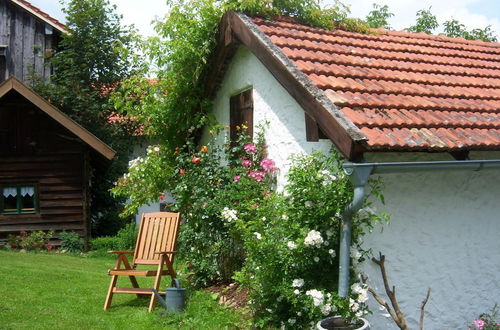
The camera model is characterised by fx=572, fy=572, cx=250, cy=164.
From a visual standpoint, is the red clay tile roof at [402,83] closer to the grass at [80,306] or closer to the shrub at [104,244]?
the grass at [80,306]

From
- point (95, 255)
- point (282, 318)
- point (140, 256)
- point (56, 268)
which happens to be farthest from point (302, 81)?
point (95, 255)

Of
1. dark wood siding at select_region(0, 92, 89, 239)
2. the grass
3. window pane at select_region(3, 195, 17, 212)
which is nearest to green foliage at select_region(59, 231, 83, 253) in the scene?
dark wood siding at select_region(0, 92, 89, 239)

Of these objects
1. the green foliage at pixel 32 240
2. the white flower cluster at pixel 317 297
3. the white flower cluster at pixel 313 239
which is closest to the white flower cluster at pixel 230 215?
the white flower cluster at pixel 313 239

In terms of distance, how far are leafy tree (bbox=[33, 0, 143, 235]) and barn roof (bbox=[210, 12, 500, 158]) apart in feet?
27.3

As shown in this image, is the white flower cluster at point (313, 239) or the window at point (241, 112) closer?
the white flower cluster at point (313, 239)

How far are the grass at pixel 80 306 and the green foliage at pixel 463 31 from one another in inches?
592

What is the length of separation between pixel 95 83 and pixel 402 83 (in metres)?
11.8

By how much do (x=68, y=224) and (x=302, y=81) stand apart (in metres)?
9.68

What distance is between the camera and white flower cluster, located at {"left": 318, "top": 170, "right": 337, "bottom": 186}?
5242 millimetres

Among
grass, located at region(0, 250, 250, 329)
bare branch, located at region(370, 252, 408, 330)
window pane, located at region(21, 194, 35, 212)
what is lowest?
grass, located at region(0, 250, 250, 329)

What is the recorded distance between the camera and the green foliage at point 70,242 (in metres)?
13.4

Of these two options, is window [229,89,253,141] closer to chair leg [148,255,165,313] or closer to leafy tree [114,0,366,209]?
leafy tree [114,0,366,209]

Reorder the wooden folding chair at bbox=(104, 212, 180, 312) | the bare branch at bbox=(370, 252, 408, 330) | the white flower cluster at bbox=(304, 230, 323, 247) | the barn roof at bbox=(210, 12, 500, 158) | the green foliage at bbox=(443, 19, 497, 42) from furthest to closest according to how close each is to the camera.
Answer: the green foliage at bbox=(443, 19, 497, 42)
the wooden folding chair at bbox=(104, 212, 180, 312)
the barn roof at bbox=(210, 12, 500, 158)
the white flower cluster at bbox=(304, 230, 323, 247)
the bare branch at bbox=(370, 252, 408, 330)

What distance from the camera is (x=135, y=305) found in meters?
7.27
